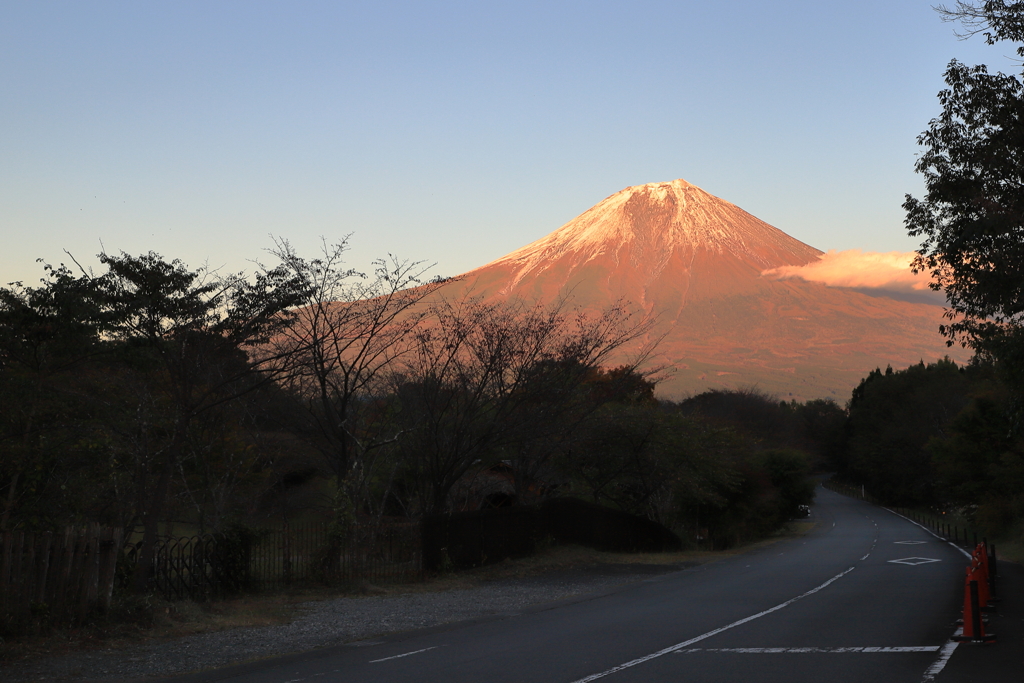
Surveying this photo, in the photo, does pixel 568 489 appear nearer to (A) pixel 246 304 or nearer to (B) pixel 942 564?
(B) pixel 942 564

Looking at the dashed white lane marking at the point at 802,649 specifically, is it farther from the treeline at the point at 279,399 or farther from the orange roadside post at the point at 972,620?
the treeline at the point at 279,399

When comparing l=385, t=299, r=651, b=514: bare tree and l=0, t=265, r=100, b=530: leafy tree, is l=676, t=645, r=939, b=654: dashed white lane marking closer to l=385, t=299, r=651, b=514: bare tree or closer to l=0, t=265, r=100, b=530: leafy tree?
l=0, t=265, r=100, b=530: leafy tree

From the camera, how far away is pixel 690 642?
11.2m

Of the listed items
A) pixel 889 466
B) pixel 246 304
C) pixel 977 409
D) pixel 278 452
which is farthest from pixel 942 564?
pixel 889 466

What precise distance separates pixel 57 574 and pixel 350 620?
432 centimetres

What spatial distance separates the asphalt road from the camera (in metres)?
9.10

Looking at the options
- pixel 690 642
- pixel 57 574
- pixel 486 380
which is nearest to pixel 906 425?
pixel 486 380

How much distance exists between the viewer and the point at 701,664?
31.2 ft

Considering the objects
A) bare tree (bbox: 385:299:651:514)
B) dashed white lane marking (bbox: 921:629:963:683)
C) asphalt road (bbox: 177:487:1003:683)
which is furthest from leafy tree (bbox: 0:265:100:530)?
dashed white lane marking (bbox: 921:629:963:683)

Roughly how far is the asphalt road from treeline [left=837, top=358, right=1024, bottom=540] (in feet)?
90.7

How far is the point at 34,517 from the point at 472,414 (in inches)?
441

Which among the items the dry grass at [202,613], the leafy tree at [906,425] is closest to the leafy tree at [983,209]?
the dry grass at [202,613]

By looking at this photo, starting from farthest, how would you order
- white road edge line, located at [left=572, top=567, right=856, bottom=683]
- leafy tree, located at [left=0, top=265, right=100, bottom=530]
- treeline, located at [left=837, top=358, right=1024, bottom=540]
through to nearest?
treeline, located at [left=837, top=358, right=1024, bottom=540] → leafy tree, located at [left=0, top=265, right=100, bottom=530] → white road edge line, located at [left=572, top=567, right=856, bottom=683]

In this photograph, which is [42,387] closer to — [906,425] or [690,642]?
[690,642]
